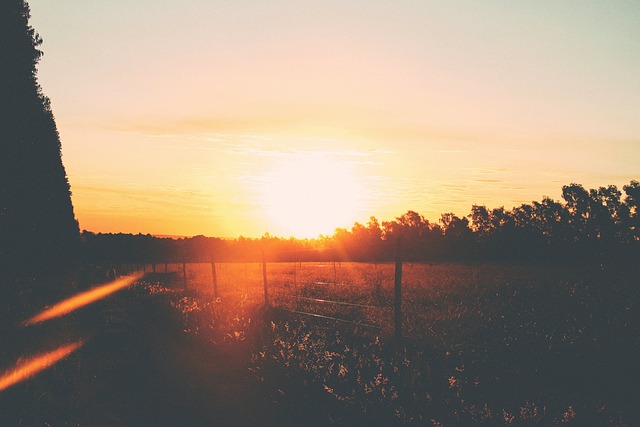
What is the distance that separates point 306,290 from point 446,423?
14597 mm

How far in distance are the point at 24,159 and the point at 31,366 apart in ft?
47.6

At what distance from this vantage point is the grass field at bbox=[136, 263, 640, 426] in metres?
5.96

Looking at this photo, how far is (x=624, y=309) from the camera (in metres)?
13.1

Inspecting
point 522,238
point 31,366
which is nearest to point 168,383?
point 31,366

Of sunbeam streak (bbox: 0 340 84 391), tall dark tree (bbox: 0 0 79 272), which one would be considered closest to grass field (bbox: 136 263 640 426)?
sunbeam streak (bbox: 0 340 84 391)

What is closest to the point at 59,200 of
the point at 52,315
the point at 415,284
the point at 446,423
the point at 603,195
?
the point at 52,315

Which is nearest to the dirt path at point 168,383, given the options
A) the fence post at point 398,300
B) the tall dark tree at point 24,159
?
the fence post at point 398,300

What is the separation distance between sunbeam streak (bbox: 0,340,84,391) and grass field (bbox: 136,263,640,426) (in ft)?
10.7

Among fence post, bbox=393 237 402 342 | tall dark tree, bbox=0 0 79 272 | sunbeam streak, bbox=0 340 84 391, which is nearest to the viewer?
sunbeam streak, bbox=0 340 84 391

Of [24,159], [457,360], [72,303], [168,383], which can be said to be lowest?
[168,383]

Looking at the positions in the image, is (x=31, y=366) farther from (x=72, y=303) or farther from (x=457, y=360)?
(x=72, y=303)

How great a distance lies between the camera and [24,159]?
66.9 feet

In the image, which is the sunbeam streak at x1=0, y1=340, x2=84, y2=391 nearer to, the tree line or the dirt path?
the dirt path

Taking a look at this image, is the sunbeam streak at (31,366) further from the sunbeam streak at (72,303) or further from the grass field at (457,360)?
the grass field at (457,360)
